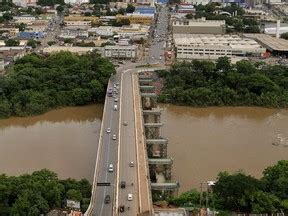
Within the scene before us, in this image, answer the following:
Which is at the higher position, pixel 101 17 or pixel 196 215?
pixel 101 17

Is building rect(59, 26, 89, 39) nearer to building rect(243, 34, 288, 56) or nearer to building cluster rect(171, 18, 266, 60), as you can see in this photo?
building cluster rect(171, 18, 266, 60)

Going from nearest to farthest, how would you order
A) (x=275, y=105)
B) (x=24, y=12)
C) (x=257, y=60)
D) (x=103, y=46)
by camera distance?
(x=275, y=105) → (x=257, y=60) → (x=103, y=46) → (x=24, y=12)

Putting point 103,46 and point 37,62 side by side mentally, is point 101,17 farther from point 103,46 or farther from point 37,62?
point 37,62

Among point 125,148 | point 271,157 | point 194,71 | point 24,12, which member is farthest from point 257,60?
point 24,12

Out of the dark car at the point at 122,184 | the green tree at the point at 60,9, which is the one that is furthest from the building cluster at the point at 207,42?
the dark car at the point at 122,184

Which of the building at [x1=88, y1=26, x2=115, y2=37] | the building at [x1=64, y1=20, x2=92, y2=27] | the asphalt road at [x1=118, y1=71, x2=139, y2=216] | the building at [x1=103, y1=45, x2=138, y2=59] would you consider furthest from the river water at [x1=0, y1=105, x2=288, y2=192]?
the building at [x1=64, y1=20, x2=92, y2=27]

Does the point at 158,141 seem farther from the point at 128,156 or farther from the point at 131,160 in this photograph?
the point at 131,160

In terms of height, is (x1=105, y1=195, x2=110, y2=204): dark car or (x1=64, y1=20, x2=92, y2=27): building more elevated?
(x1=64, y1=20, x2=92, y2=27): building
